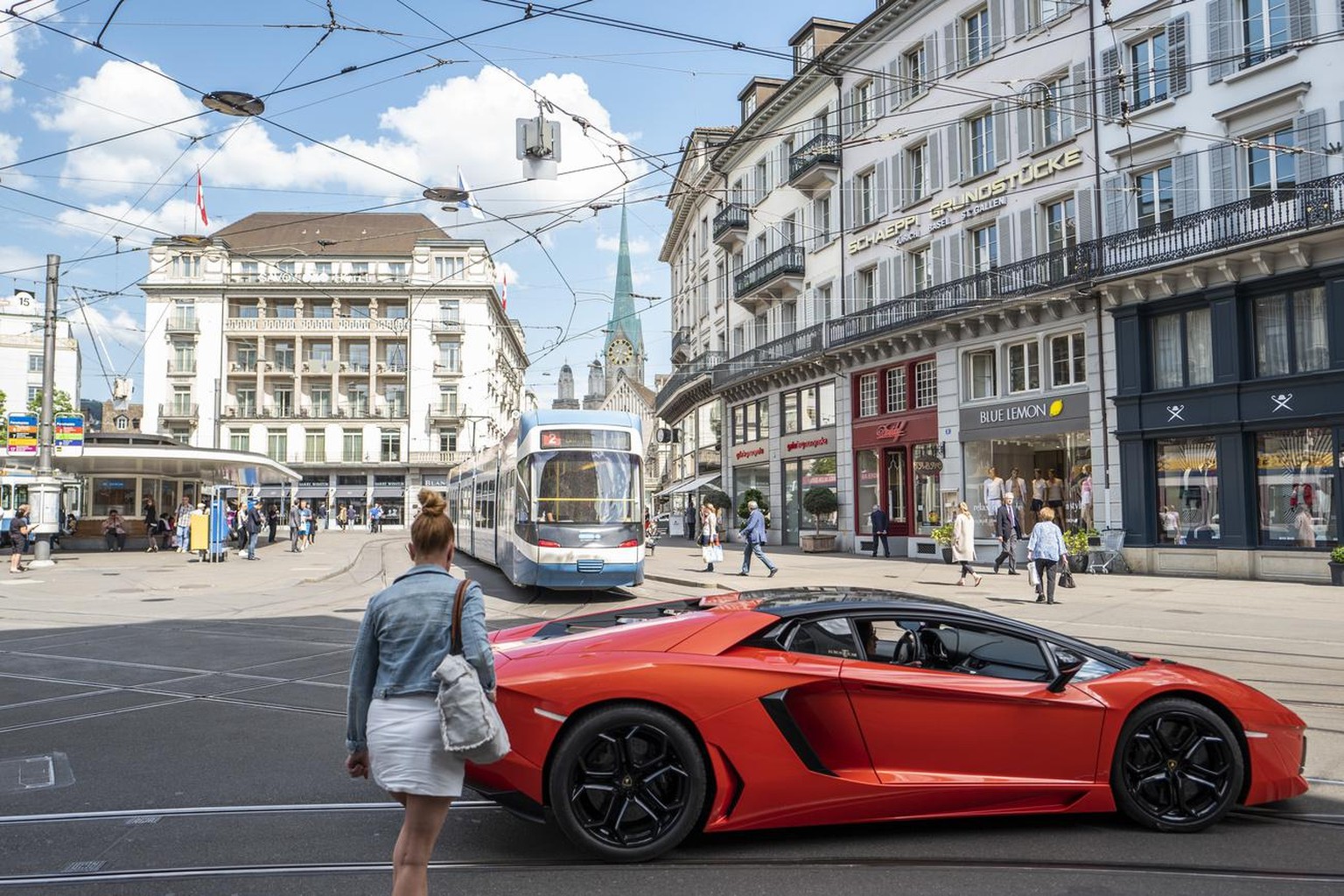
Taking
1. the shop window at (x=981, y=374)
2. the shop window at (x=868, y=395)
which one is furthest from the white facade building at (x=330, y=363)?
the shop window at (x=981, y=374)

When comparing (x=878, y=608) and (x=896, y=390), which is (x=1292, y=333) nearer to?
(x=896, y=390)

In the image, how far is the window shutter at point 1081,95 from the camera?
2408cm

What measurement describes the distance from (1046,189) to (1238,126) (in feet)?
16.1

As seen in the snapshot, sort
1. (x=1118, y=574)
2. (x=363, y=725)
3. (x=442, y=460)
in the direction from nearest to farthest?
(x=363, y=725) → (x=1118, y=574) → (x=442, y=460)

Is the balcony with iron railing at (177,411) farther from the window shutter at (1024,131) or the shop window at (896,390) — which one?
the window shutter at (1024,131)

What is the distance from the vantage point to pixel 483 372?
78562mm

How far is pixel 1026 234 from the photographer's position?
26188 mm

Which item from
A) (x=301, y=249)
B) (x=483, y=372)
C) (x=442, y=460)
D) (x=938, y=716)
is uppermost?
(x=301, y=249)

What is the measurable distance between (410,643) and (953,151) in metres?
28.2

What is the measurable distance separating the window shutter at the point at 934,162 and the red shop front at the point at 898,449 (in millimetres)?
5046

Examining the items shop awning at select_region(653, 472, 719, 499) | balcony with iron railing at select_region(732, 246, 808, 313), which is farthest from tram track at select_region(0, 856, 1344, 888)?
shop awning at select_region(653, 472, 719, 499)

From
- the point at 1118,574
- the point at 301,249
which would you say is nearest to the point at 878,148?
the point at 1118,574

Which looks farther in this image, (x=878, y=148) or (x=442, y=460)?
(x=442, y=460)

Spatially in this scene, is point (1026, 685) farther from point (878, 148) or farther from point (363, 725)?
point (878, 148)
